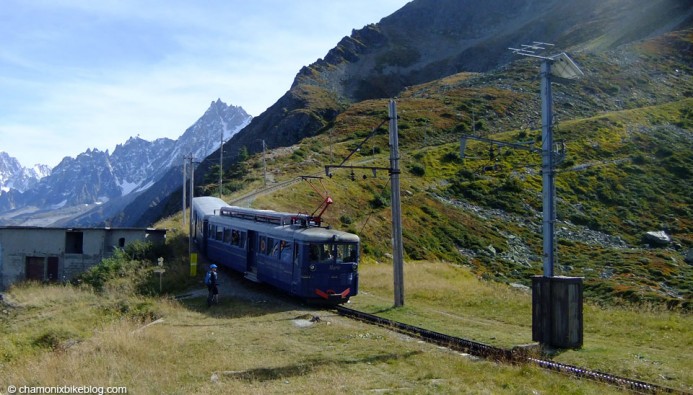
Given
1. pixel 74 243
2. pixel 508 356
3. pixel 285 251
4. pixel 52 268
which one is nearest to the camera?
pixel 508 356

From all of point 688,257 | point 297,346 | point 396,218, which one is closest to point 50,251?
point 396,218

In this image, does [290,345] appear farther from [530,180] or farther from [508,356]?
[530,180]

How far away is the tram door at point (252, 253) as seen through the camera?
26031 mm

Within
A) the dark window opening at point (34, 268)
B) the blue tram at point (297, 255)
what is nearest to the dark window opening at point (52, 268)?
the dark window opening at point (34, 268)

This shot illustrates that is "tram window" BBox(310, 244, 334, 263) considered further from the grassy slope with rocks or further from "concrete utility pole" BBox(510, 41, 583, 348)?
"concrete utility pole" BBox(510, 41, 583, 348)

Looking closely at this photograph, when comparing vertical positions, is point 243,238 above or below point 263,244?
above

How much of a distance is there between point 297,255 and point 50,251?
21.8m

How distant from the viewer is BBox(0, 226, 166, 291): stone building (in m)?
37.2

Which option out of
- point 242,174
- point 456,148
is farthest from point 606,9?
point 242,174

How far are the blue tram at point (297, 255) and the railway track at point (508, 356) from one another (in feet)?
9.01

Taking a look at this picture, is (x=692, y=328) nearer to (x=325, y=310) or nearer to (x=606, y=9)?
(x=325, y=310)

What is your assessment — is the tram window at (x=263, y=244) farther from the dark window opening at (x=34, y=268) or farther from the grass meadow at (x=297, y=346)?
the dark window opening at (x=34, y=268)

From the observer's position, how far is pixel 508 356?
13.5 meters

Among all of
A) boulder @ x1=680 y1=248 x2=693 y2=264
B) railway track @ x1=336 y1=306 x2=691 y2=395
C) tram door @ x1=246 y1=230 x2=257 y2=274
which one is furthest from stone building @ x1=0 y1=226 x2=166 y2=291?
boulder @ x1=680 y1=248 x2=693 y2=264
